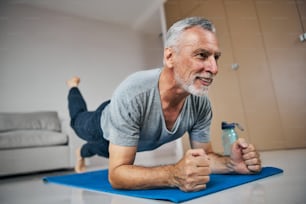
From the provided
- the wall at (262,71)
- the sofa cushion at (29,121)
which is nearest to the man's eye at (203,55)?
the wall at (262,71)

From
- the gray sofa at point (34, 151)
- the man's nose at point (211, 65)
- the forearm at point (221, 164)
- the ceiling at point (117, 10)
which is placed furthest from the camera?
the ceiling at point (117, 10)

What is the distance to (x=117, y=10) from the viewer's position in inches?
131

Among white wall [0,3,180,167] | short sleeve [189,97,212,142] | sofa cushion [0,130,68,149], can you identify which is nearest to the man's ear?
short sleeve [189,97,212,142]

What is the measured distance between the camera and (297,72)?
149 centimetres

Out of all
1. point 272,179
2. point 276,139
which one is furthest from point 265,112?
point 272,179

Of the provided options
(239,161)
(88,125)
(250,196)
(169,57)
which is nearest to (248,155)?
(239,161)

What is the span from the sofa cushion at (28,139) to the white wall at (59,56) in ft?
3.07

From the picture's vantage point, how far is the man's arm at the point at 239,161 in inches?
30.9

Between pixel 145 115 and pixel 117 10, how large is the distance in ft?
9.67

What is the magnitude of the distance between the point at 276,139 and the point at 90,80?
2532mm

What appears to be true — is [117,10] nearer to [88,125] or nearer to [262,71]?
[262,71]

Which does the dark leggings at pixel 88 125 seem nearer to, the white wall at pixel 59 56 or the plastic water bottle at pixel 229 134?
the plastic water bottle at pixel 229 134

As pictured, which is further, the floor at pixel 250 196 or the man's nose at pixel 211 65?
the man's nose at pixel 211 65

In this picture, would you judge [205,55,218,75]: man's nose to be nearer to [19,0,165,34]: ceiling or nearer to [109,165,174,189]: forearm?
[109,165,174,189]: forearm
